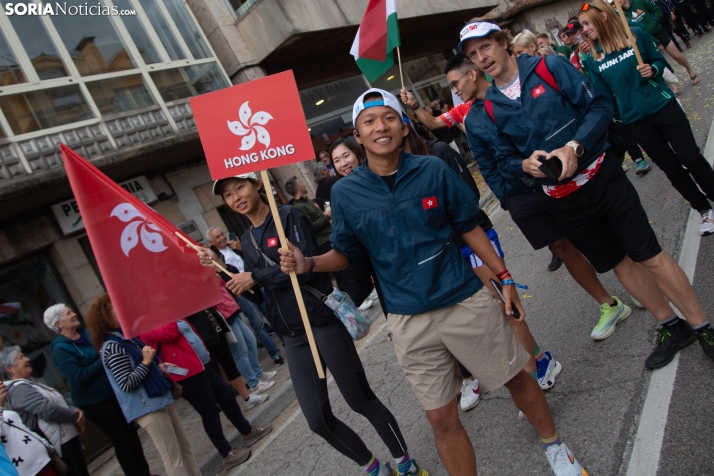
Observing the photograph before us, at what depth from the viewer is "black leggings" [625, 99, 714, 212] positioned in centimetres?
405

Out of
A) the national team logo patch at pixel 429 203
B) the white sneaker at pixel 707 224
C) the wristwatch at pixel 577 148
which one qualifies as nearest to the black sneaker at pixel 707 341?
the wristwatch at pixel 577 148

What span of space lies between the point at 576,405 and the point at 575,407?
18 mm

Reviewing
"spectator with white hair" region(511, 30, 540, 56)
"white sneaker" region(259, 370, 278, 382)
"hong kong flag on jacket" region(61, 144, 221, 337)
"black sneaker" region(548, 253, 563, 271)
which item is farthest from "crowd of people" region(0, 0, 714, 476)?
"white sneaker" region(259, 370, 278, 382)

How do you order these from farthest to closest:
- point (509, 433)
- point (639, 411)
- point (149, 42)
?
point (149, 42)
point (509, 433)
point (639, 411)

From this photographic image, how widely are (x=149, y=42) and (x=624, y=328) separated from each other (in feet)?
34.0

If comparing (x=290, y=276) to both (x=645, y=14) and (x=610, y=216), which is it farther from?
(x=645, y=14)

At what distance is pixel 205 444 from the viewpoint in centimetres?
559

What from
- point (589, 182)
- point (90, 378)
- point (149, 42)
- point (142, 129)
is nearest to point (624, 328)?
point (589, 182)

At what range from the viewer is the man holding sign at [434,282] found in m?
2.32

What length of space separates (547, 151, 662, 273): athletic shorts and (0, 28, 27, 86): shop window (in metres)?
9.16

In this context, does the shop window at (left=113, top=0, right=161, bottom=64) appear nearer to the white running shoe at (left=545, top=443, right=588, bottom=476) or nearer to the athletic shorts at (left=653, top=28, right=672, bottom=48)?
the athletic shorts at (left=653, top=28, right=672, bottom=48)

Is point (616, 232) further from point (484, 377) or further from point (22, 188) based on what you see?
point (22, 188)

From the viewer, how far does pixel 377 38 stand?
470 centimetres

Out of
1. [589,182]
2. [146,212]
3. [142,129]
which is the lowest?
[589,182]
